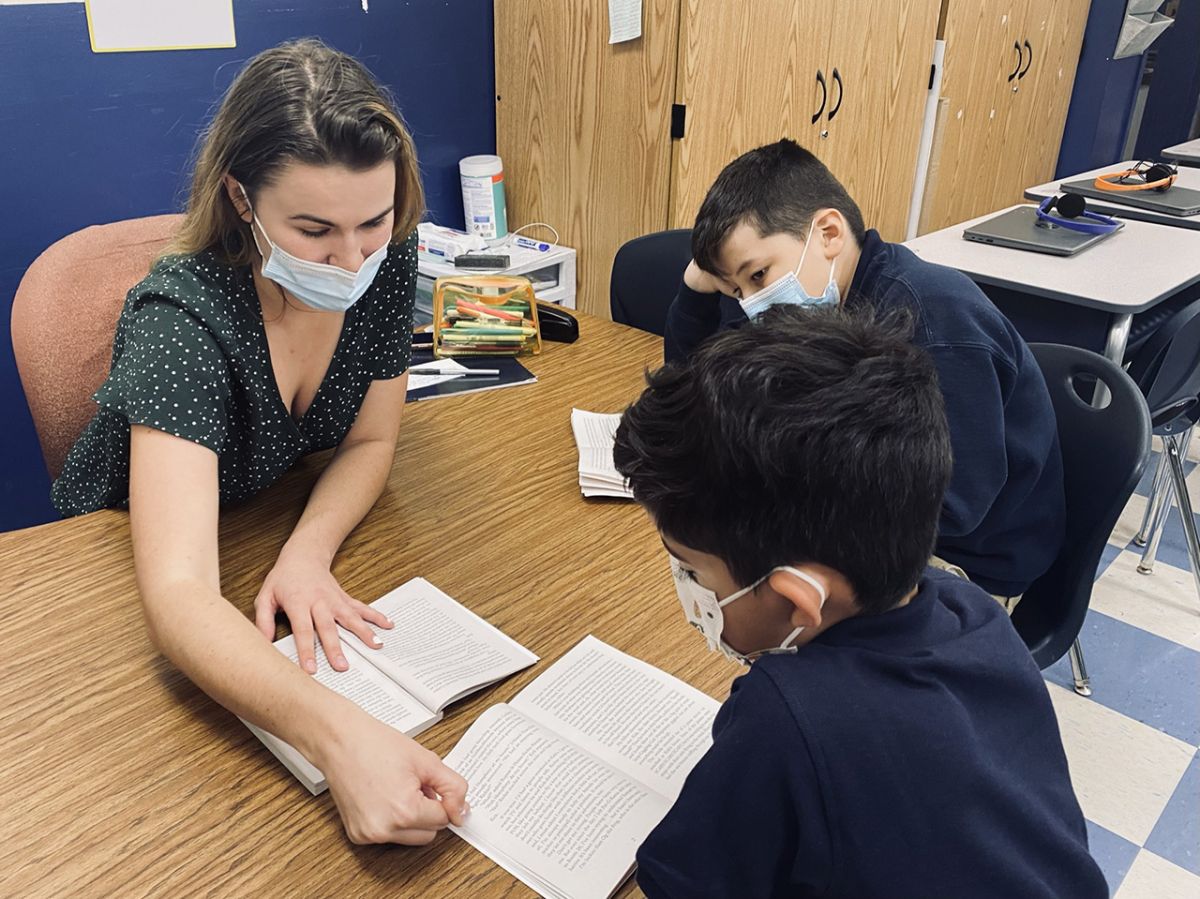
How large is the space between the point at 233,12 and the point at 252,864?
1.91m

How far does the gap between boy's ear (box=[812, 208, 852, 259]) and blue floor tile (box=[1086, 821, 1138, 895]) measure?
3.38 feet

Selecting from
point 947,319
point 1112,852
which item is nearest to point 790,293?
point 947,319

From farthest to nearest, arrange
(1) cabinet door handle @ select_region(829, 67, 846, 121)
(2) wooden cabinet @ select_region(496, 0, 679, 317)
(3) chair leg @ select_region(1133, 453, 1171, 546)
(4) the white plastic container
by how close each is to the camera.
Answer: (1) cabinet door handle @ select_region(829, 67, 846, 121) → (4) the white plastic container → (2) wooden cabinet @ select_region(496, 0, 679, 317) → (3) chair leg @ select_region(1133, 453, 1171, 546)

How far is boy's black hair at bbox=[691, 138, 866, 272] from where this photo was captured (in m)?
1.36

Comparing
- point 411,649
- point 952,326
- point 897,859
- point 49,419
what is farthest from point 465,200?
point 897,859

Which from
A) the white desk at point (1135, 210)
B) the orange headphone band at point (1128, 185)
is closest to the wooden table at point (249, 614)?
the white desk at point (1135, 210)

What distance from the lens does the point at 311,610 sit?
976mm

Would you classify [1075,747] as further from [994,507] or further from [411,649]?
[411,649]

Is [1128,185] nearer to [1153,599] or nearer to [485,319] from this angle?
[1153,599]

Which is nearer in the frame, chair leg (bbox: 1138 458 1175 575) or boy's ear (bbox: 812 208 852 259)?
boy's ear (bbox: 812 208 852 259)

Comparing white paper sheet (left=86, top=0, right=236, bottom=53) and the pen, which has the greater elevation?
white paper sheet (left=86, top=0, right=236, bottom=53)

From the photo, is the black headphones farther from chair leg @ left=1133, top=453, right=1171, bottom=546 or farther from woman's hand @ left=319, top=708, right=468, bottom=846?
woman's hand @ left=319, top=708, right=468, bottom=846

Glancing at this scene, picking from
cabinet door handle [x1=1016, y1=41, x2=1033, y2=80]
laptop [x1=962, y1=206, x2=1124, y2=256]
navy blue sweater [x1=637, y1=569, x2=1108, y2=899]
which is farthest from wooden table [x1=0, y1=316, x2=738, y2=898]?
cabinet door handle [x1=1016, y1=41, x2=1033, y2=80]

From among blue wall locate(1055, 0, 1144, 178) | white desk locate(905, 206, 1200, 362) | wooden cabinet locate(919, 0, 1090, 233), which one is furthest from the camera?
blue wall locate(1055, 0, 1144, 178)
